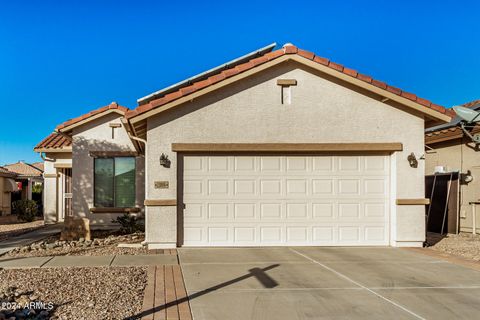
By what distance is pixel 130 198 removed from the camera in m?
15.1

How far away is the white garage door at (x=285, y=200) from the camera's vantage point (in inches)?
413

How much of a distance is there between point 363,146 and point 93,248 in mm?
6852

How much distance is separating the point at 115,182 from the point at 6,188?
13396 mm

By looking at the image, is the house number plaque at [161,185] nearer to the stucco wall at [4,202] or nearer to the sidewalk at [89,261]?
the sidewalk at [89,261]

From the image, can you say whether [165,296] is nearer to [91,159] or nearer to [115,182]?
[115,182]

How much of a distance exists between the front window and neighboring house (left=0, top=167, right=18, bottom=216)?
38.3 ft

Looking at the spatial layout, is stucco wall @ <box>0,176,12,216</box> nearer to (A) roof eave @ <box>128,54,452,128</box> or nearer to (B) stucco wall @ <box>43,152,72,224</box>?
(B) stucco wall @ <box>43,152,72,224</box>

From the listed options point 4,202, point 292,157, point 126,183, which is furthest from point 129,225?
point 4,202

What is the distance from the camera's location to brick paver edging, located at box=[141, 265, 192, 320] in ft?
17.3

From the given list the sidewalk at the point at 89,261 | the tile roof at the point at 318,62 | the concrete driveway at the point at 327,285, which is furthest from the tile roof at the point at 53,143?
the concrete driveway at the point at 327,285

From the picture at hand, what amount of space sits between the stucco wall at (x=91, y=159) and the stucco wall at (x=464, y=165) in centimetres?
1020

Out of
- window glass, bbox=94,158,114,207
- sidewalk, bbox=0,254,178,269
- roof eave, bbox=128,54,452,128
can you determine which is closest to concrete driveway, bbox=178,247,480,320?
sidewalk, bbox=0,254,178,269

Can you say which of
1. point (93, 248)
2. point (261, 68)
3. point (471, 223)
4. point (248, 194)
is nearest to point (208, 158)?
point (248, 194)

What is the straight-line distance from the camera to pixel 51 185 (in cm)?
1831
